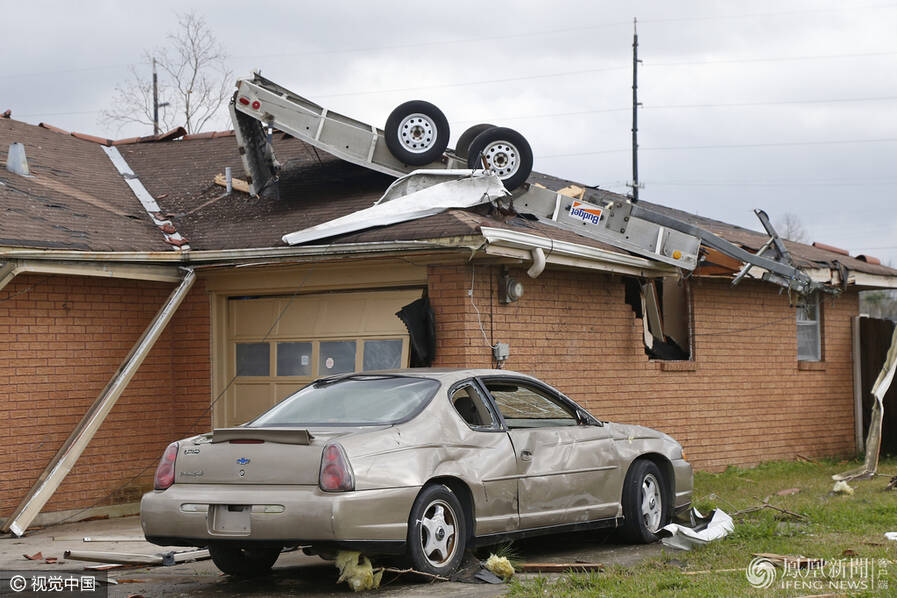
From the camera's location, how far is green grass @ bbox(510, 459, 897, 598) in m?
6.46

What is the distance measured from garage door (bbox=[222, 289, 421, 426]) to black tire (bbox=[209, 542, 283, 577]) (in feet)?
13.1

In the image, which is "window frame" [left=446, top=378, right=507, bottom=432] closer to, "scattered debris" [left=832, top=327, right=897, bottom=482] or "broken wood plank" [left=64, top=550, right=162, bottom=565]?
"broken wood plank" [left=64, top=550, right=162, bottom=565]

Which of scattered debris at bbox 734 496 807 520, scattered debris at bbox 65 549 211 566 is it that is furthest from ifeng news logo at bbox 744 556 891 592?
scattered debris at bbox 65 549 211 566

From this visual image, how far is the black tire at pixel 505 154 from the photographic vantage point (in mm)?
12359

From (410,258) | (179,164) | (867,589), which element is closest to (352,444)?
(867,589)

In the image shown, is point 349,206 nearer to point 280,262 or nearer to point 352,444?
point 280,262

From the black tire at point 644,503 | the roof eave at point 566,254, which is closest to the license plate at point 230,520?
the black tire at point 644,503

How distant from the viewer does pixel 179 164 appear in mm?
15219

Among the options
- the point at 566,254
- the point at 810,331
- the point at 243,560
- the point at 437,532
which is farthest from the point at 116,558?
the point at 810,331

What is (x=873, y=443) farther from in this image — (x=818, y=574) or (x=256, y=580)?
(x=256, y=580)

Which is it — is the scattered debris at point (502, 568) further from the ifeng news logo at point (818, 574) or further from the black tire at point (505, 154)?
the black tire at point (505, 154)

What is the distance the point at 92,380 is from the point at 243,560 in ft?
15.5

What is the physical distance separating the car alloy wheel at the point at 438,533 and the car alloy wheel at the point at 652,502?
2.22 m

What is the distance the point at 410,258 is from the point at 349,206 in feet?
5.39
